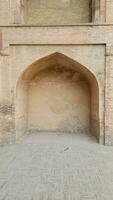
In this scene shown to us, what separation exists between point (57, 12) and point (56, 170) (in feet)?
18.6

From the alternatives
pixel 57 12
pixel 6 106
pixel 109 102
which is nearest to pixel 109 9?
pixel 57 12

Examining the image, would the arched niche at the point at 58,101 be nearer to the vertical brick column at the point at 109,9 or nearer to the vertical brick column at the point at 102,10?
the vertical brick column at the point at 102,10

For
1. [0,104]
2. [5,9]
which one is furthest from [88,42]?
[0,104]

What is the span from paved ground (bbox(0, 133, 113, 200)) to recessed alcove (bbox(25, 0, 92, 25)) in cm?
447

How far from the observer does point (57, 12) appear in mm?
7078

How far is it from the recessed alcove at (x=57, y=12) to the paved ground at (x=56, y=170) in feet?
14.7

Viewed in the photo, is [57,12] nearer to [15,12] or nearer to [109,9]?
[15,12]

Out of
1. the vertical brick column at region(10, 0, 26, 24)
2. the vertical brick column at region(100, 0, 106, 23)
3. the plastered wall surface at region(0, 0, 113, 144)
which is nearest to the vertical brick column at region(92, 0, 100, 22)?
the plastered wall surface at region(0, 0, 113, 144)

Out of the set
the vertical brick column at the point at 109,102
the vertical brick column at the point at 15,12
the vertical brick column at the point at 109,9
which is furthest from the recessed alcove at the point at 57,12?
the vertical brick column at the point at 109,102

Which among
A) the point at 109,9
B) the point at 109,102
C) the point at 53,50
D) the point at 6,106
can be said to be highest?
the point at 109,9

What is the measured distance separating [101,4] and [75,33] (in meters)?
1.25

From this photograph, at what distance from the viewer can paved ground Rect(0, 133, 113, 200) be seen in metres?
3.34

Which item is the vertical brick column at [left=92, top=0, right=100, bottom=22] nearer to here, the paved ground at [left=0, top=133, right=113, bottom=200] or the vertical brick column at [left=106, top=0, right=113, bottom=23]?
the vertical brick column at [left=106, top=0, right=113, bottom=23]

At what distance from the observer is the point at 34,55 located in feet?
19.4
